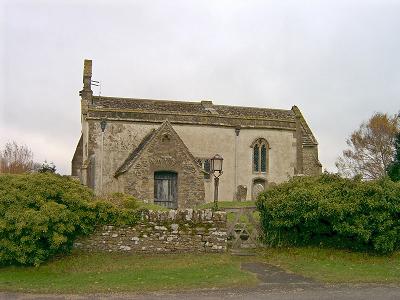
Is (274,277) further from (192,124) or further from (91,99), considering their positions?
(91,99)

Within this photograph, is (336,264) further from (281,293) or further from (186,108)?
(186,108)

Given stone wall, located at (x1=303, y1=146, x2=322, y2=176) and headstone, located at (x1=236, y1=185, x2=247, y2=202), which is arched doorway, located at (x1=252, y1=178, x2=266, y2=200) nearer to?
headstone, located at (x1=236, y1=185, x2=247, y2=202)

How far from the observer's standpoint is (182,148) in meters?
28.8

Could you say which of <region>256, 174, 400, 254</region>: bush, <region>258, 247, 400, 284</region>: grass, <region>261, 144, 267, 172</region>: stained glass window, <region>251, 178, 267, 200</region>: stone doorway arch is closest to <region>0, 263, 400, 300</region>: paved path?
<region>258, 247, 400, 284</region>: grass

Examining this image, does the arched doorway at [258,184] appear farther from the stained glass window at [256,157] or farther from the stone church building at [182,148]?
the stained glass window at [256,157]

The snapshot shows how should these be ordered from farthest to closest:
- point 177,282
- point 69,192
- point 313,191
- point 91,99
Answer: point 91,99
point 313,191
point 69,192
point 177,282

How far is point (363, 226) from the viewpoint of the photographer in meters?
17.6

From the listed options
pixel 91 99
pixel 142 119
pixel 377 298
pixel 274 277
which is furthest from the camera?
pixel 91 99

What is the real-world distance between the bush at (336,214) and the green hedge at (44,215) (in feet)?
16.7

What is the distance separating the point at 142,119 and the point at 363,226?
18915mm

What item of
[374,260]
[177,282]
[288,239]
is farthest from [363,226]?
[177,282]

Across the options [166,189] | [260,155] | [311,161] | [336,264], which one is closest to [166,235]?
[336,264]

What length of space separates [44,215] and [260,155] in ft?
74.6

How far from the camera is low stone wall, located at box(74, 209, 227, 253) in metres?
17.9
